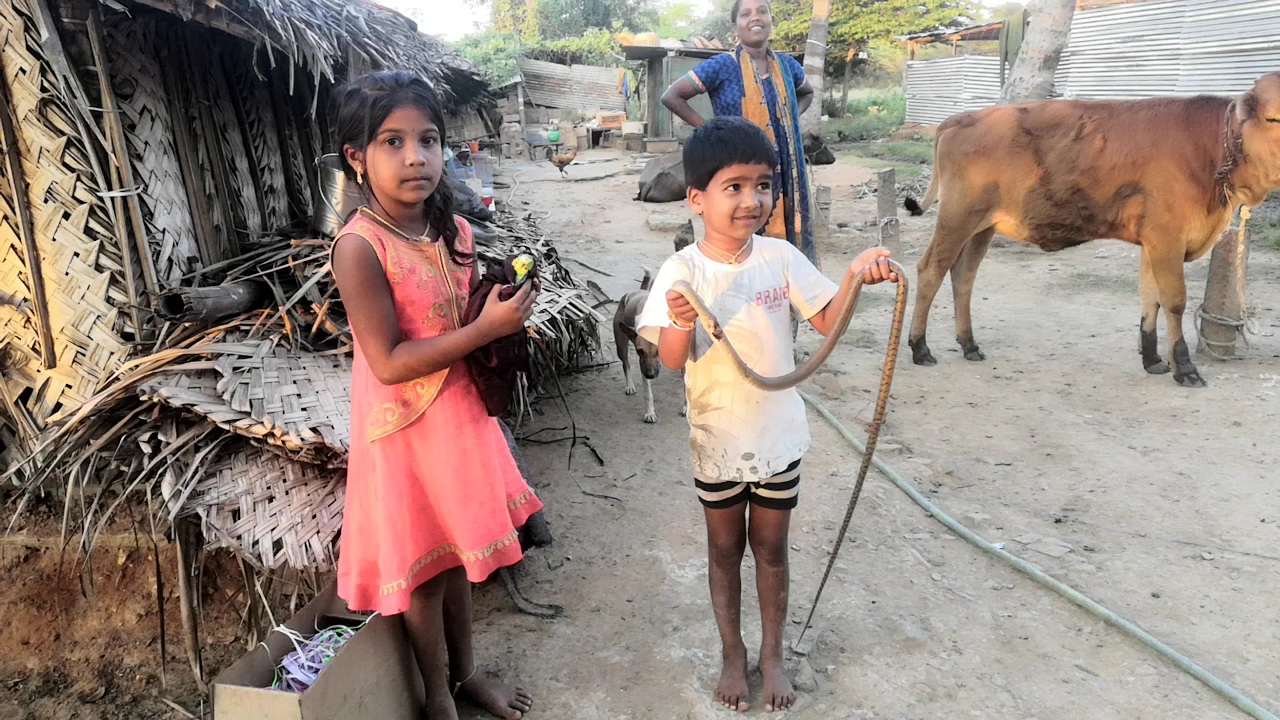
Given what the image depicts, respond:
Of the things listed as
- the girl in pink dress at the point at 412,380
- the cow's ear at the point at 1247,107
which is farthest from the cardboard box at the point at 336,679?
the cow's ear at the point at 1247,107

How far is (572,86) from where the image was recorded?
2559 cm

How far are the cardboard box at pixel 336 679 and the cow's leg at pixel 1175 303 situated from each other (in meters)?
4.74

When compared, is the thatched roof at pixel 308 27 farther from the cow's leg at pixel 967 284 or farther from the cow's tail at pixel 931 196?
the cow's leg at pixel 967 284

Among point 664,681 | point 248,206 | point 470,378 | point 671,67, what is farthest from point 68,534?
point 671,67

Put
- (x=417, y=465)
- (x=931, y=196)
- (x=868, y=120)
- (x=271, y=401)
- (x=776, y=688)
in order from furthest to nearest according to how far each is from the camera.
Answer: (x=868, y=120) < (x=931, y=196) < (x=271, y=401) < (x=776, y=688) < (x=417, y=465)

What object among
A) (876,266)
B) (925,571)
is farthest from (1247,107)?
(876,266)

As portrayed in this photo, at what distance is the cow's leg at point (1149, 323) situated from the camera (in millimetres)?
4797

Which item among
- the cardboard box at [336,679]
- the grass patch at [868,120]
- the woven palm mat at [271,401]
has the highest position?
the grass patch at [868,120]

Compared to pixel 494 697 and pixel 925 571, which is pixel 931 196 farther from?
pixel 494 697

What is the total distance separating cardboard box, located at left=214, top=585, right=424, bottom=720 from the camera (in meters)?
1.84

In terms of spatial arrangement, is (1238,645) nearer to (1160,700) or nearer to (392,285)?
(1160,700)

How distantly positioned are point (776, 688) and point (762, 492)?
64cm

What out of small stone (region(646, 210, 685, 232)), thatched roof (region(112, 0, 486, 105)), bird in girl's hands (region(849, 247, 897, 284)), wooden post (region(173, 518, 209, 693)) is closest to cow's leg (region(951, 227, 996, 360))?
bird in girl's hands (region(849, 247, 897, 284))

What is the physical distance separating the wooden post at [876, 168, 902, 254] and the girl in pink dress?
6.83m
